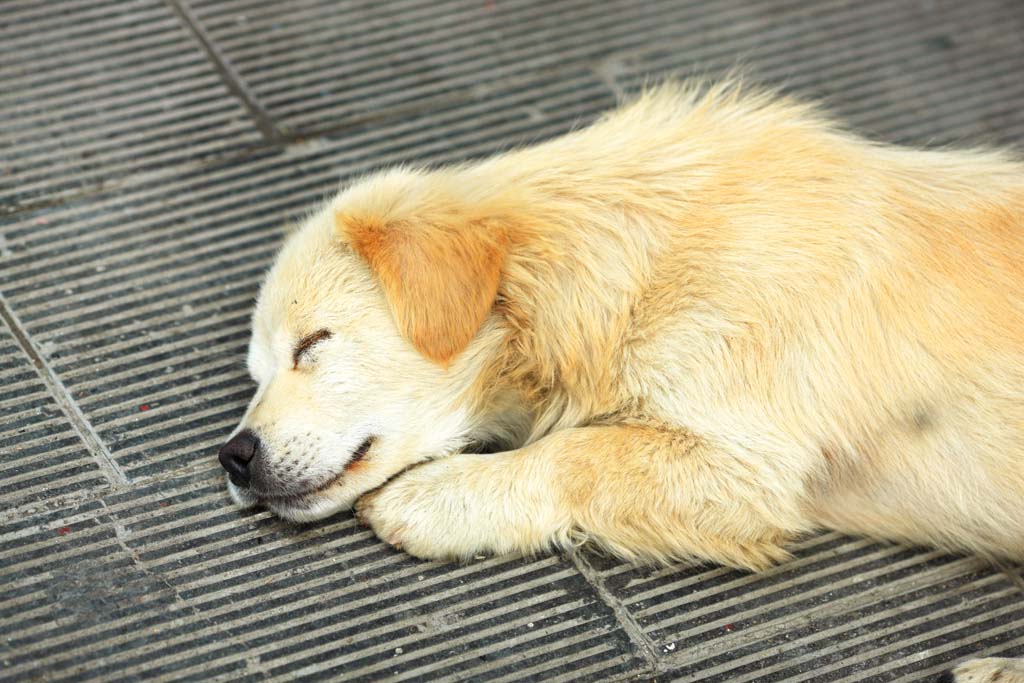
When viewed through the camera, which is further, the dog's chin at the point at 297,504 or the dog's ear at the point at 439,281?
the dog's chin at the point at 297,504

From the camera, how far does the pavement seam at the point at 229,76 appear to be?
530 cm

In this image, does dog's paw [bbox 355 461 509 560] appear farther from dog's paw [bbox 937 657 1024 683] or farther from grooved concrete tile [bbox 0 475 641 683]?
dog's paw [bbox 937 657 1024 683]

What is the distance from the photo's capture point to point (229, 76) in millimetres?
5516

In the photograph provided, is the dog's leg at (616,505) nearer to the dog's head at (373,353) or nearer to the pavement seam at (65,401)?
the dog's head at (373,353)

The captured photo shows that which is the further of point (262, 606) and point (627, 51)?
point (627, 51)

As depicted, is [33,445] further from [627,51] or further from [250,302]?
[627,51]

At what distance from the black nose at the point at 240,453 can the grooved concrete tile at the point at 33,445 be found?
50 cm

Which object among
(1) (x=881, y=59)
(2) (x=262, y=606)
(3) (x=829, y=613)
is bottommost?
(2) (x=262, y=606)

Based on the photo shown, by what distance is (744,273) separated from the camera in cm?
363

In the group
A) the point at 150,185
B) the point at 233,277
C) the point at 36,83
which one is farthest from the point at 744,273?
the point at 36,83

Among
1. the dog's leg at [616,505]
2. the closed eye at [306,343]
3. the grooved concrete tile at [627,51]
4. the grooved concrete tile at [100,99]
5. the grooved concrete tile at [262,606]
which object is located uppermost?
the grooved concrete tile at [627,51]

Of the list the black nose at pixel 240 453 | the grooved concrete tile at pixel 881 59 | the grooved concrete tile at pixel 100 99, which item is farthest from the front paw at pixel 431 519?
the grooved concrete tile at pixel 881 59

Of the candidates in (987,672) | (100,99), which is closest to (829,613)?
(987,672)

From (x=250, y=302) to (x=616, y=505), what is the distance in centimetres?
179
